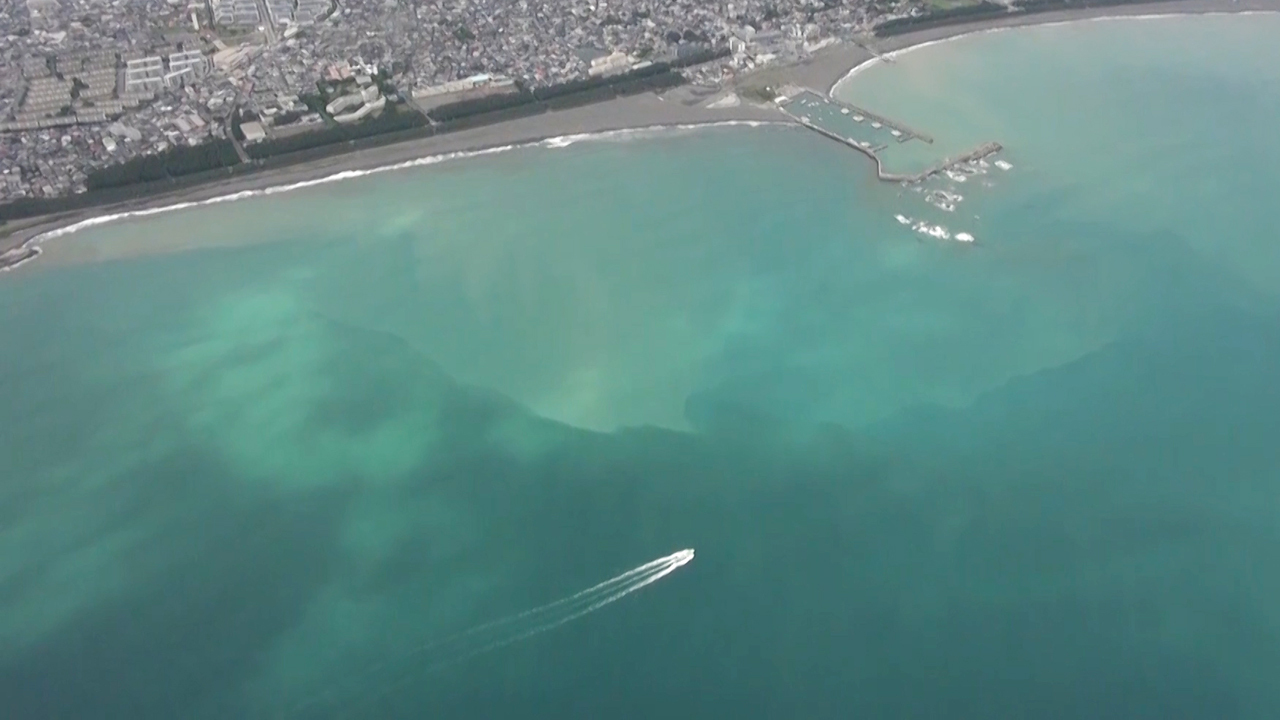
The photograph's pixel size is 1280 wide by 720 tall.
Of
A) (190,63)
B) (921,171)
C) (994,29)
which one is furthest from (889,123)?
(190,63)

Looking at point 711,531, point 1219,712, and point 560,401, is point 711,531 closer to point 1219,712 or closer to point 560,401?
point 560,401

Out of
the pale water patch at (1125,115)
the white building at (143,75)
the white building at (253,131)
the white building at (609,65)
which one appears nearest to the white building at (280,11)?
the white building at (143,75)

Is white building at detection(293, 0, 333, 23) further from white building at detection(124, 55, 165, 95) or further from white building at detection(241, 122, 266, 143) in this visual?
white building at detection(241, 122, 266, 143)

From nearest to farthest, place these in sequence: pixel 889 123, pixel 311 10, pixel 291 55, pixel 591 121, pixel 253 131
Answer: pixel 253 131 → pixel 591 121 → pixel 889 123 → pixel 291 55 → pixel 311 10

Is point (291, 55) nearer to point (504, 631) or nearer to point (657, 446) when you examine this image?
point (657, 446)

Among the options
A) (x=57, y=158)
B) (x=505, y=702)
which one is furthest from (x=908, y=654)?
(x=57, y=158)
